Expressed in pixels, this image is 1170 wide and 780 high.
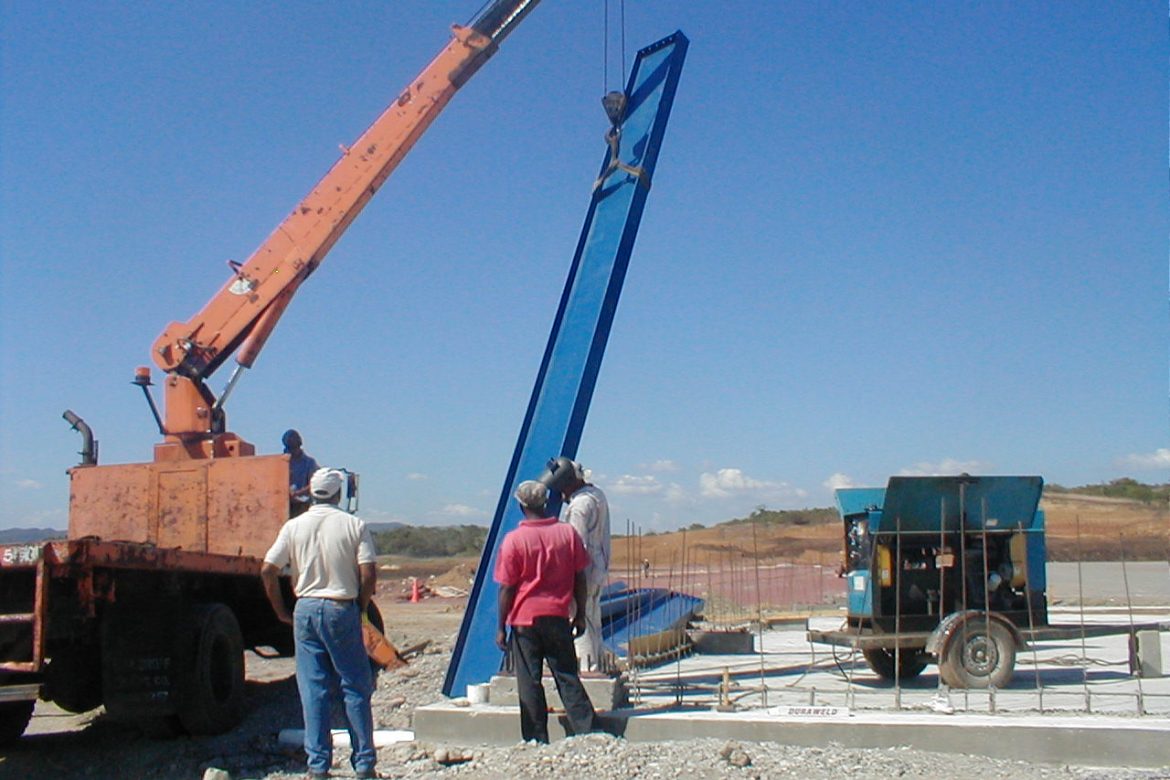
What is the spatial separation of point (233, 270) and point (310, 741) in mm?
8155

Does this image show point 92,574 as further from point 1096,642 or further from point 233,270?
point 1096,642

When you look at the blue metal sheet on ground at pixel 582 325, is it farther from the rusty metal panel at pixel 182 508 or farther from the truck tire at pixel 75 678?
the rusty metal panel at pixel 182 508

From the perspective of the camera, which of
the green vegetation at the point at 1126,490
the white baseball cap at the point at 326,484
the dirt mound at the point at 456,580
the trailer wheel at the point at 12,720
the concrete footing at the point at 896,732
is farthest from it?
the green vegetation at the point at 1126,490

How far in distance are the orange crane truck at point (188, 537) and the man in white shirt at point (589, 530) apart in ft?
9.47

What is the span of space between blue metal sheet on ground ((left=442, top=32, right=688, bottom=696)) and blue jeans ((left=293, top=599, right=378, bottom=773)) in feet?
5.25

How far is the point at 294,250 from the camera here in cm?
1312

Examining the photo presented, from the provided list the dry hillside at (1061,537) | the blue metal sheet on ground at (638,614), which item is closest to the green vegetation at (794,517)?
the dry hillside at (1061,537)

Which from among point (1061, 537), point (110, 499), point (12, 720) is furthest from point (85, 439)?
point (1061, 537)

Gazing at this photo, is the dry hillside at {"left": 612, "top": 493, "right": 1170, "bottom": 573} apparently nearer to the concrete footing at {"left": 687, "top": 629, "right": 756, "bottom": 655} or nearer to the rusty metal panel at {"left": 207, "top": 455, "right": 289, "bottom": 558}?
the concrete footing at {"left": 687, "top": 629, "right": 756, "bottom": 655}

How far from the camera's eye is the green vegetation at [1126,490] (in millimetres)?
45469

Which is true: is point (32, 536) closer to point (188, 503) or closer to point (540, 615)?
point (188, 503)

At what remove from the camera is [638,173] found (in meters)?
8.80

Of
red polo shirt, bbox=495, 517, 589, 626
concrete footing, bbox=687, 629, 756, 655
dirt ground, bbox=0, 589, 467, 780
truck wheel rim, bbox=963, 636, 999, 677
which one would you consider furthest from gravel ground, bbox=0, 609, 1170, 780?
concrete footing, bbox=687, 629, 756, 655

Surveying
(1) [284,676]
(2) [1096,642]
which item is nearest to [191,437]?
(1) [284,676]
